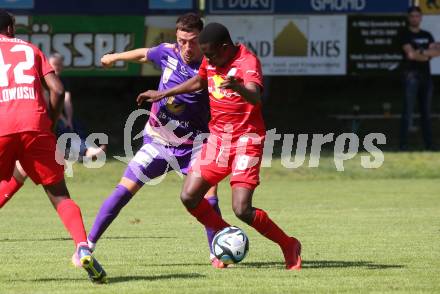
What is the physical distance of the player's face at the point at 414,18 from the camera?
72.9 feet

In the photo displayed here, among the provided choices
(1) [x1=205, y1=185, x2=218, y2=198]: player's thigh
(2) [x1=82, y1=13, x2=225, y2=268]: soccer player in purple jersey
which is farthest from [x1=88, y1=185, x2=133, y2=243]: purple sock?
(1) [x1=205, y1=185, x2=218, y2=198]: player's thigh

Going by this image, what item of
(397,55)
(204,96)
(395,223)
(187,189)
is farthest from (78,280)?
(397,55)

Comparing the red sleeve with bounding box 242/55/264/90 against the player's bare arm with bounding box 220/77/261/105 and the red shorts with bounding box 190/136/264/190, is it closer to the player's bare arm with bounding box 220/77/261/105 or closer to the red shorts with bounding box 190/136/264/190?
the player's bare arm with bounding box 220/77/261/105

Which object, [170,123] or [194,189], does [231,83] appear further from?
[170,123]

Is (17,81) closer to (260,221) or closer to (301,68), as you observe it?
(260,221)

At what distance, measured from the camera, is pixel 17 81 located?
888 cm

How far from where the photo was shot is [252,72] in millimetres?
9586

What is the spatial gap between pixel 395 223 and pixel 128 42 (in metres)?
9.94

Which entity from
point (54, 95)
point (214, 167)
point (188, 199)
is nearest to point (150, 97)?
point (214, 167)

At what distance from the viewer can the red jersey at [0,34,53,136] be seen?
28.9 feet

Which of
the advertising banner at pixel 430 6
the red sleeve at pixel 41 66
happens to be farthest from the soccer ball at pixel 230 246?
the advertising banner at pixel 430 6

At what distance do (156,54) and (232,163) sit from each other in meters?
1.45

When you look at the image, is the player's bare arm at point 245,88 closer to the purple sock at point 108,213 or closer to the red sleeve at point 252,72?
the red sleeve at point 252,72

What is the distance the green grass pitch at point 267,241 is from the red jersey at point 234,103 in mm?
1199
